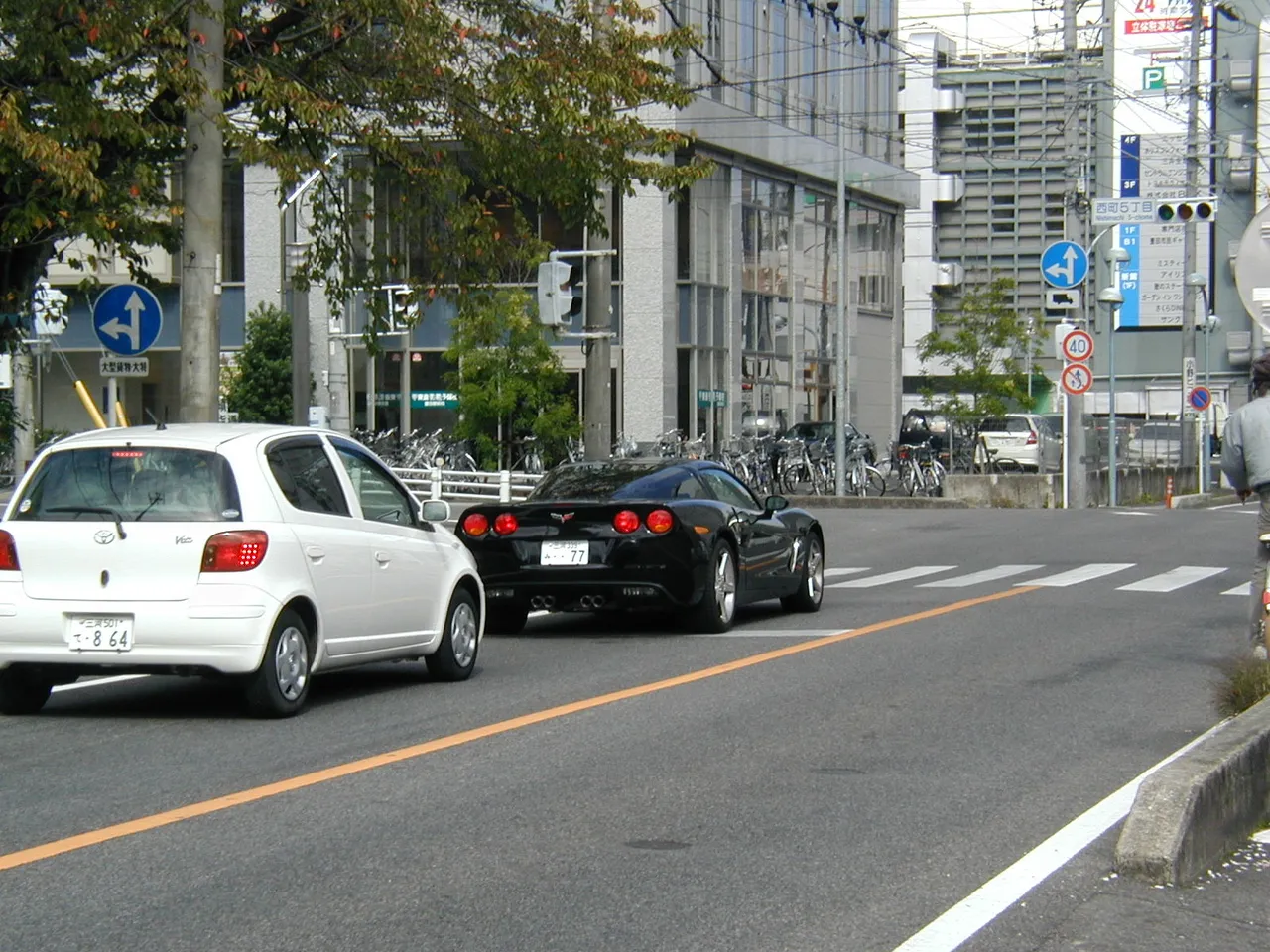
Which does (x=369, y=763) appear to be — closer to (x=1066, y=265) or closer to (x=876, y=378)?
(x=1066, y=265)

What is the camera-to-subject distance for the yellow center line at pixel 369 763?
6645 mm

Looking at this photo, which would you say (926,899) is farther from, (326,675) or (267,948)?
(326,675)

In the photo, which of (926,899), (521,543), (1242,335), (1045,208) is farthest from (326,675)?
(1045,208)

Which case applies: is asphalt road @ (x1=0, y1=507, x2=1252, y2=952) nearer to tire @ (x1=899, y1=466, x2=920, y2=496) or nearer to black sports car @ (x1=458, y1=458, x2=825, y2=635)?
black sports car @ (x1=458, y1=458, x2=825, y2=635)

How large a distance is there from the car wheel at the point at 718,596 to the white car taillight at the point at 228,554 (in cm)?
531

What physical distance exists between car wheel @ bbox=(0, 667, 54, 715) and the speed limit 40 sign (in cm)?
2565

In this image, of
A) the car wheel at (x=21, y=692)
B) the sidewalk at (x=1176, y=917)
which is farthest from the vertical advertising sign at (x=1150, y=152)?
the sidewalk at (x=1176, y=917)

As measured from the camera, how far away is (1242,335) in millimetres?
76688

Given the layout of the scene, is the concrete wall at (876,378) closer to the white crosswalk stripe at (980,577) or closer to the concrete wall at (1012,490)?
the concrete wall at (1012,490)

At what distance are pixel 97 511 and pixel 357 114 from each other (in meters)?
10.7

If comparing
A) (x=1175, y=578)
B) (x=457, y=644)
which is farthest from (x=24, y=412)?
(x=457, y=644)

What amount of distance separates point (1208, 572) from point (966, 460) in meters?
19.2

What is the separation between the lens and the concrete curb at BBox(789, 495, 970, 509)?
35000 mm

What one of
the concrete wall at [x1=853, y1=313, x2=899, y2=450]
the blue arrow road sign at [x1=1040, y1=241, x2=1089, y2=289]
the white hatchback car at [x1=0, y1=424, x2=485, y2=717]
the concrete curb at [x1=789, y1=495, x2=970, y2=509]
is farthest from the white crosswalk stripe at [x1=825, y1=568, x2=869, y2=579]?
the concrete wall at [x1=853, y1=313, x2=899, y2=450]
